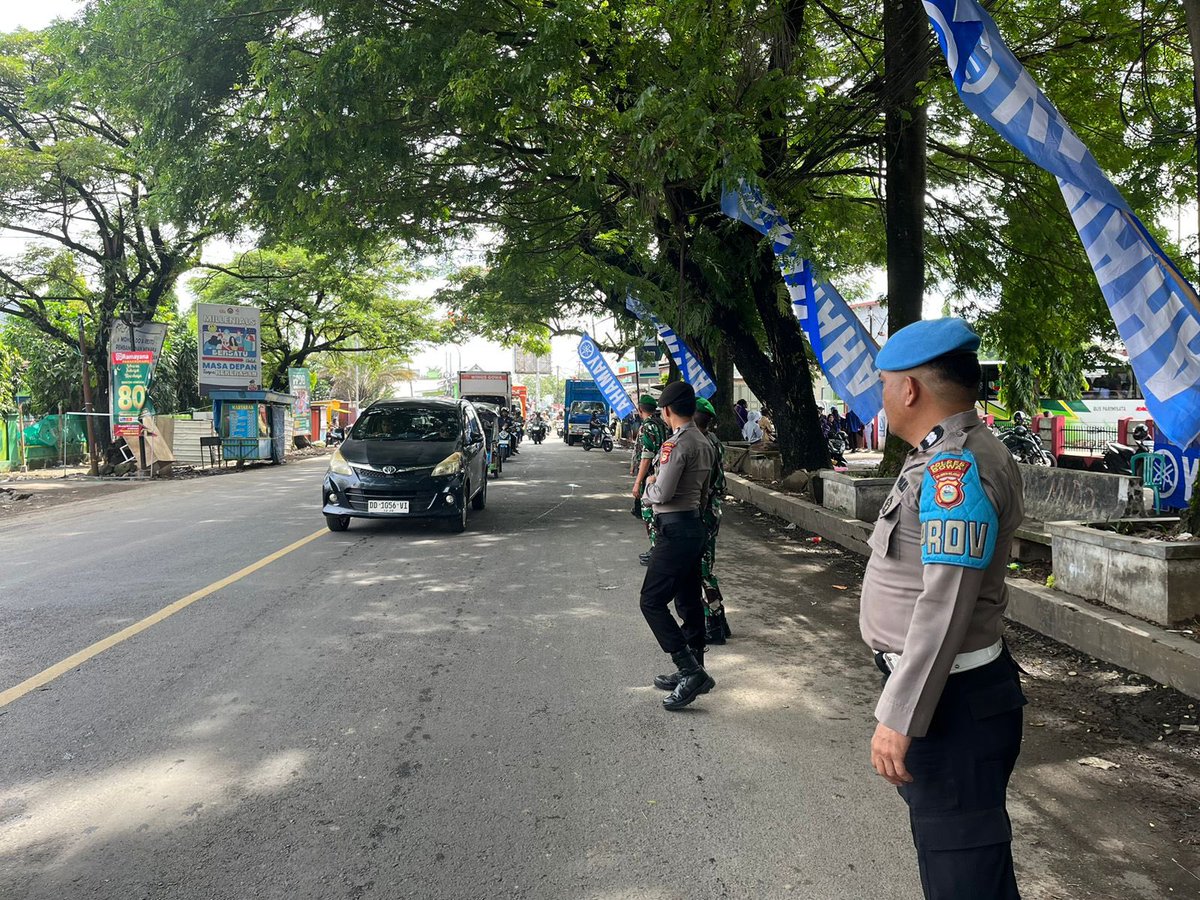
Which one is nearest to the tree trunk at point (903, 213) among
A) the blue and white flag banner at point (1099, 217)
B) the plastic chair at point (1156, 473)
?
the plastic chair at point (1156, 473)

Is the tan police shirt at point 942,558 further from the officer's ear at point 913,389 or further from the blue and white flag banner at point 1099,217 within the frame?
the blue and white flag banner at point 1099,217

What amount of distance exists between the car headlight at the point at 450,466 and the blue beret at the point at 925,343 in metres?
8.62

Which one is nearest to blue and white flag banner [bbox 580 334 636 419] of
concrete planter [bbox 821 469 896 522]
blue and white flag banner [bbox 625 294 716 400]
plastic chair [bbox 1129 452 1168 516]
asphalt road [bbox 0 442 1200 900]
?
blue and white flag banner [bbox 625 294 716 400]

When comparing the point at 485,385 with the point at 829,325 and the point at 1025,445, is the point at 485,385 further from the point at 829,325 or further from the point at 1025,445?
the point at 829,325

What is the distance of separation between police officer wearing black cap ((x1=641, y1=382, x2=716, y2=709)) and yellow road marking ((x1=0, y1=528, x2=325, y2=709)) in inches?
136

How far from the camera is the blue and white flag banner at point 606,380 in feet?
61.9

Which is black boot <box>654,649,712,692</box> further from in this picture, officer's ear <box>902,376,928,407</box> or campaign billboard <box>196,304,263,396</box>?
campaign billboard <box>196,304,263,396</box>

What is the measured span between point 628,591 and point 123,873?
4861 mm

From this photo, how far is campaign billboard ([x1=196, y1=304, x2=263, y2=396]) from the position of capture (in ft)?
82.2

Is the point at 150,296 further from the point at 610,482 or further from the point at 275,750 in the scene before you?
the point at 275,750

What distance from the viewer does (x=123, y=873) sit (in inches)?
111

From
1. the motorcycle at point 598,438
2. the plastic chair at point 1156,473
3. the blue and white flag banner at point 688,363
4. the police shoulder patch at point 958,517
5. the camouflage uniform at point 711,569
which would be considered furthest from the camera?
the motorcycle at point 598,438

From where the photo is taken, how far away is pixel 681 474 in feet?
15.3

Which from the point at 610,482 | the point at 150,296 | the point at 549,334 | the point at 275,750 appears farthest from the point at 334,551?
the point at 549,334
